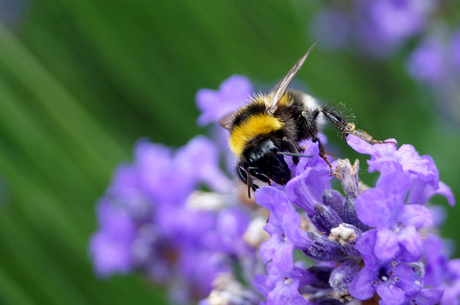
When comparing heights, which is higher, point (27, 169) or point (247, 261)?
point (27, 169)

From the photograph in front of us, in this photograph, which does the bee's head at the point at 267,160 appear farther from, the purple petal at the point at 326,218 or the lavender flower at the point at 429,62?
the lavender flower at the point at 429,62

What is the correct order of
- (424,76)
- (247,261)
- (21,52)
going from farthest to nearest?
(424,76) → (21,52) → (247,261)

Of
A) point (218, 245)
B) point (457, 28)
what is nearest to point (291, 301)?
point (218, 245)

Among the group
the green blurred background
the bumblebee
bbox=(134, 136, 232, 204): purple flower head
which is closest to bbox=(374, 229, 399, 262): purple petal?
the bumblebee

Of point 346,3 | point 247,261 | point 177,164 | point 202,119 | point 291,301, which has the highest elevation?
point 346,3

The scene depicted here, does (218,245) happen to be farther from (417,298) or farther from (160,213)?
(417,298)
